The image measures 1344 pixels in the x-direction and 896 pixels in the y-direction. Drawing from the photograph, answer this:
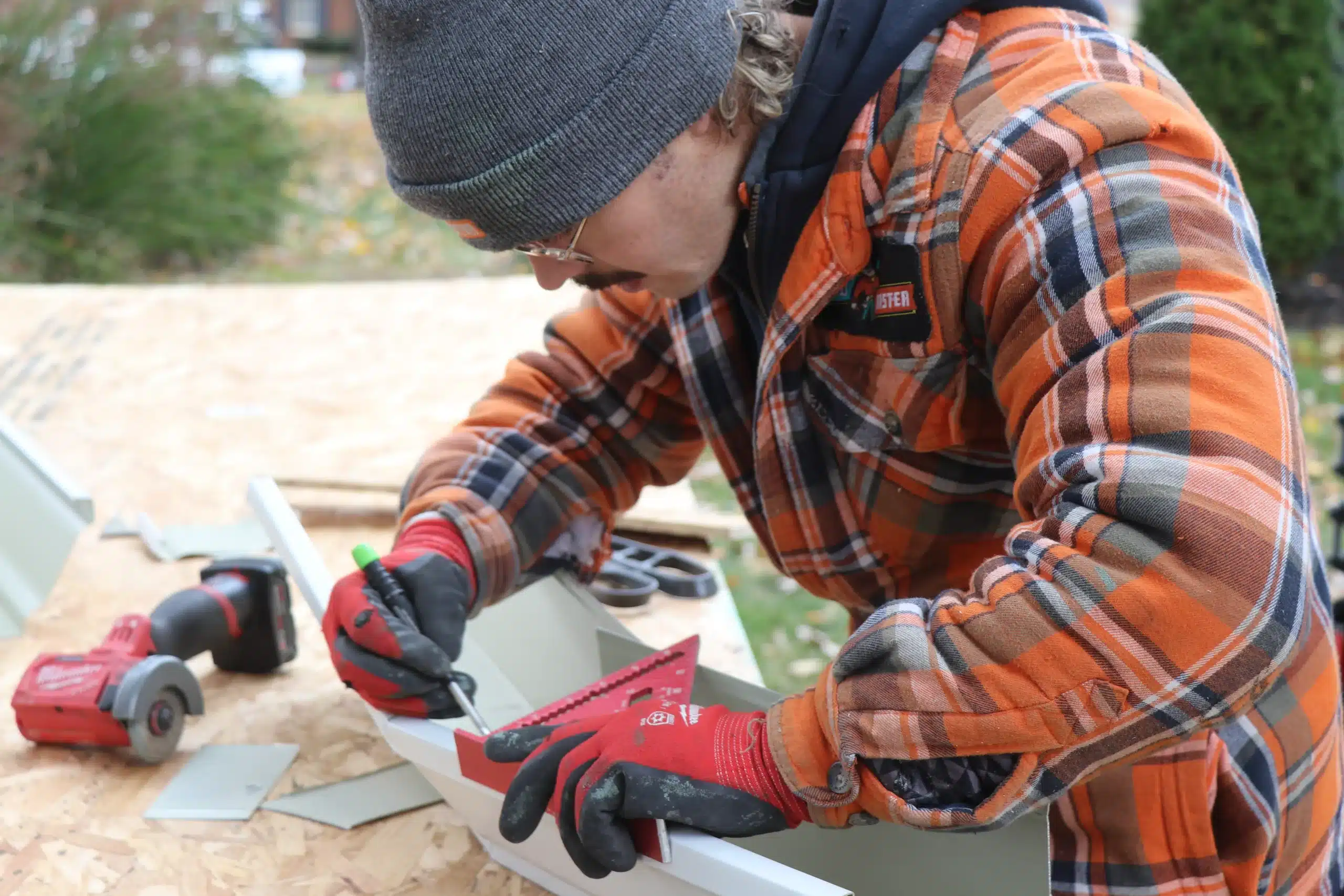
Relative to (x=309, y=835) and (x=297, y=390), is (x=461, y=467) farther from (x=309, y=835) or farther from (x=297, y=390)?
(x=297, y=390)

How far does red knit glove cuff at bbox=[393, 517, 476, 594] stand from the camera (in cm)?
187

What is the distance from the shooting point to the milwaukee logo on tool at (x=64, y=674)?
183 cm

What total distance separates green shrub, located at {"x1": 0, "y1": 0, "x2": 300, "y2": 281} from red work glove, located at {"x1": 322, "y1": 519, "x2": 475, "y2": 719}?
16.2 feet

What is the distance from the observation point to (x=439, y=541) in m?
1.88

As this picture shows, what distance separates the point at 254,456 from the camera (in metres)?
2.97

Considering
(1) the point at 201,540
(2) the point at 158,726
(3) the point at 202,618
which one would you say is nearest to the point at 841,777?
(2) the point at 158,726

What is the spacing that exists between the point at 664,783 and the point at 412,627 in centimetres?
59

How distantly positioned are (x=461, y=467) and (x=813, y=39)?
2.98 ft

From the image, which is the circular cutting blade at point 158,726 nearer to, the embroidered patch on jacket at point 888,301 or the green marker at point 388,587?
the green marker at point 388,587

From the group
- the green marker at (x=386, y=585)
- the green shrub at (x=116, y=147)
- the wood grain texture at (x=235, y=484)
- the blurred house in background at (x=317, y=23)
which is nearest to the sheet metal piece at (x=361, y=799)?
the wood grain texture at (x=235, y=484)

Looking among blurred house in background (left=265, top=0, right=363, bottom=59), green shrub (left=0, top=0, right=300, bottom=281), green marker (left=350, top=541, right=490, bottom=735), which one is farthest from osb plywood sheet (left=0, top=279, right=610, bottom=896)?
blurred house in background (left=265, top=0, right=363, bottom=59)

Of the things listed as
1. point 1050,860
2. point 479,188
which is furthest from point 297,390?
point 1050,860

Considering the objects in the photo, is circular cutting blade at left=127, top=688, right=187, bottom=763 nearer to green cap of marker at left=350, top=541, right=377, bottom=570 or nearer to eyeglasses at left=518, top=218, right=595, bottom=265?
green cap of marker at left=350, top=541, right=377, bottom=570

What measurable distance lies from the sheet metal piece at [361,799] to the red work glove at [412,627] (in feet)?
0.47
